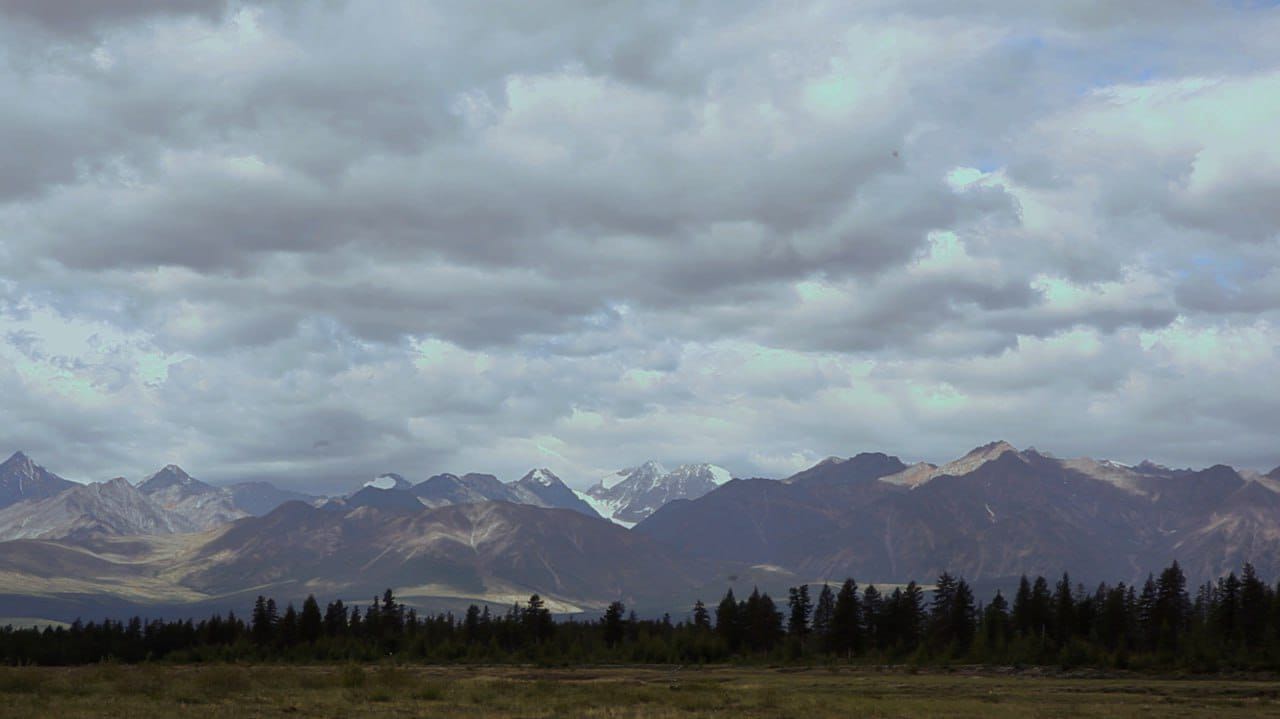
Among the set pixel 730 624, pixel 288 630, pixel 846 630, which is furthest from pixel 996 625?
pixel 288 630

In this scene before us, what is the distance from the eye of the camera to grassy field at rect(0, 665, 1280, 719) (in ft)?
200

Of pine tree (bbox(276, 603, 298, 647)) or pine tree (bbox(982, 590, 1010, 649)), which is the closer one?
pine tree (bbox(982, 590, 1010, 649))

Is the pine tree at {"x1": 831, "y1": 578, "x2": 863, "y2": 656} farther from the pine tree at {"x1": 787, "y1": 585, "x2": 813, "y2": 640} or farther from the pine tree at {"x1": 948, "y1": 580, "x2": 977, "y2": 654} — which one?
the pine tree at {"x1": 948, "y1": 580, "x2": 977, "y2": 654}

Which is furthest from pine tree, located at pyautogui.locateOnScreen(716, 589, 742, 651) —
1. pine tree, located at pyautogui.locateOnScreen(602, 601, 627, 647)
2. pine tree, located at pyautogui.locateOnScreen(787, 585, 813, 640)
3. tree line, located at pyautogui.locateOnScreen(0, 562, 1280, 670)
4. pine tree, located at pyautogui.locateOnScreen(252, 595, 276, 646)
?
pine tree, located at pyautogui.locateOnScreen(252, 595, 276, 646)

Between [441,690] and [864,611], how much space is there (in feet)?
371

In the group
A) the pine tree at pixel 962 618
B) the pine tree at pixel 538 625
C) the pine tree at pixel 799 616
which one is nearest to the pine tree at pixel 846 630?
the pine tree at pixel 799 616

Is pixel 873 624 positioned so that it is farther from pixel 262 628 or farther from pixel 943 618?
pixel 262 628

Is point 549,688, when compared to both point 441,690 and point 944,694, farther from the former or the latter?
point 944,694

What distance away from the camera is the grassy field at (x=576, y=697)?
6094 centimetres

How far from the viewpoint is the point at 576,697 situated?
7150cm

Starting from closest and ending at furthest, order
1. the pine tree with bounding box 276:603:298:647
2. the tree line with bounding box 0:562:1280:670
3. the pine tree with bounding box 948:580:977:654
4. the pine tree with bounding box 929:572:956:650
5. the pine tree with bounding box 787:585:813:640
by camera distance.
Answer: the tree line with bounding box 0:562:1280:670 → the pine tree with bounding box 948:580:977:654 → the pine tree with bounding box 929:572:956:650 → the pine tree with bounding box 787:585:813:640 → the pine tree with bounding box 276:603:298:647

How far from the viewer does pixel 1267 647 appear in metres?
117

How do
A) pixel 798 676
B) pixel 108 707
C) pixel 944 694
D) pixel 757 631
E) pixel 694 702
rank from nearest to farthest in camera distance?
pixel 108 707, pixel 694 702, pixel 944 694, pixel 798 676, pixel 757 631

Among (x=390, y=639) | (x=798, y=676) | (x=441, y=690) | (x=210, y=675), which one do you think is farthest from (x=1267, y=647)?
(x=390, y=639)
